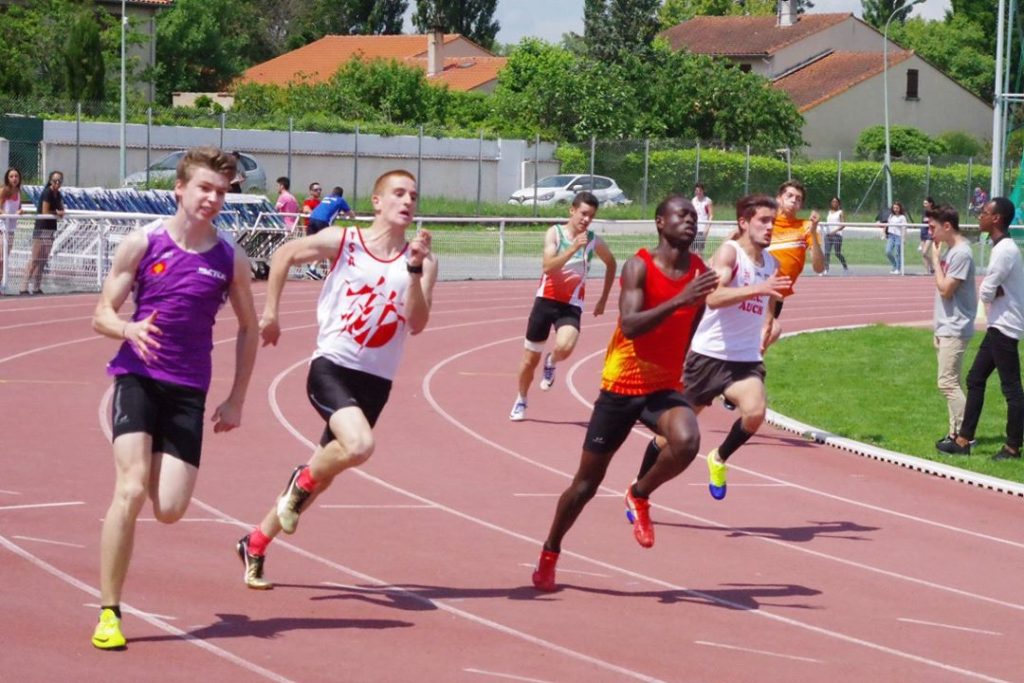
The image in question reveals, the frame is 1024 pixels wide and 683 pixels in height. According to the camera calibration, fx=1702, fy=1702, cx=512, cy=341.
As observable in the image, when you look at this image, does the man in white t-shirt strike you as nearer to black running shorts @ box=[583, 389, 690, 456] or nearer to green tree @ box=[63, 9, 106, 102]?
black running shorts @ box=[583, 389, 690, 456]

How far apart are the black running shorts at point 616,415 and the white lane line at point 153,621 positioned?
2.24m

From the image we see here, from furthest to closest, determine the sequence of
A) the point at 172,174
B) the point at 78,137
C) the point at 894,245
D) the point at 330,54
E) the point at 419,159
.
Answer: the point at 330,54, the point at 419,159, the point at 172,174, the point at 78,137, the point at 894,245

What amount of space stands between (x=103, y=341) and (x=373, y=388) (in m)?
12.7

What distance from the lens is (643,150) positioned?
49.7 metres

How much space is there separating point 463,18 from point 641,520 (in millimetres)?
103188

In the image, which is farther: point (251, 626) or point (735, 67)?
point (735, 67)

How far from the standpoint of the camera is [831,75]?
75500 mm

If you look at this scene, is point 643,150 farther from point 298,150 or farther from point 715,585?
point 715,585

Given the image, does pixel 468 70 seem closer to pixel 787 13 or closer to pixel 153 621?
pixel 787 13

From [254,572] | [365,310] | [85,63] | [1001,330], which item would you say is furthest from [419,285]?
[85,63]

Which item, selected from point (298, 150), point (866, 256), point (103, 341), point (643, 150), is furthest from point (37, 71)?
point (103, 341)

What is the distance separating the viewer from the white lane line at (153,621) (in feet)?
21.5

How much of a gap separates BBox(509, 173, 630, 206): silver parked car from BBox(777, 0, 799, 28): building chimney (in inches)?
1448

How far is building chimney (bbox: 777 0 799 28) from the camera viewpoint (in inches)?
3304
